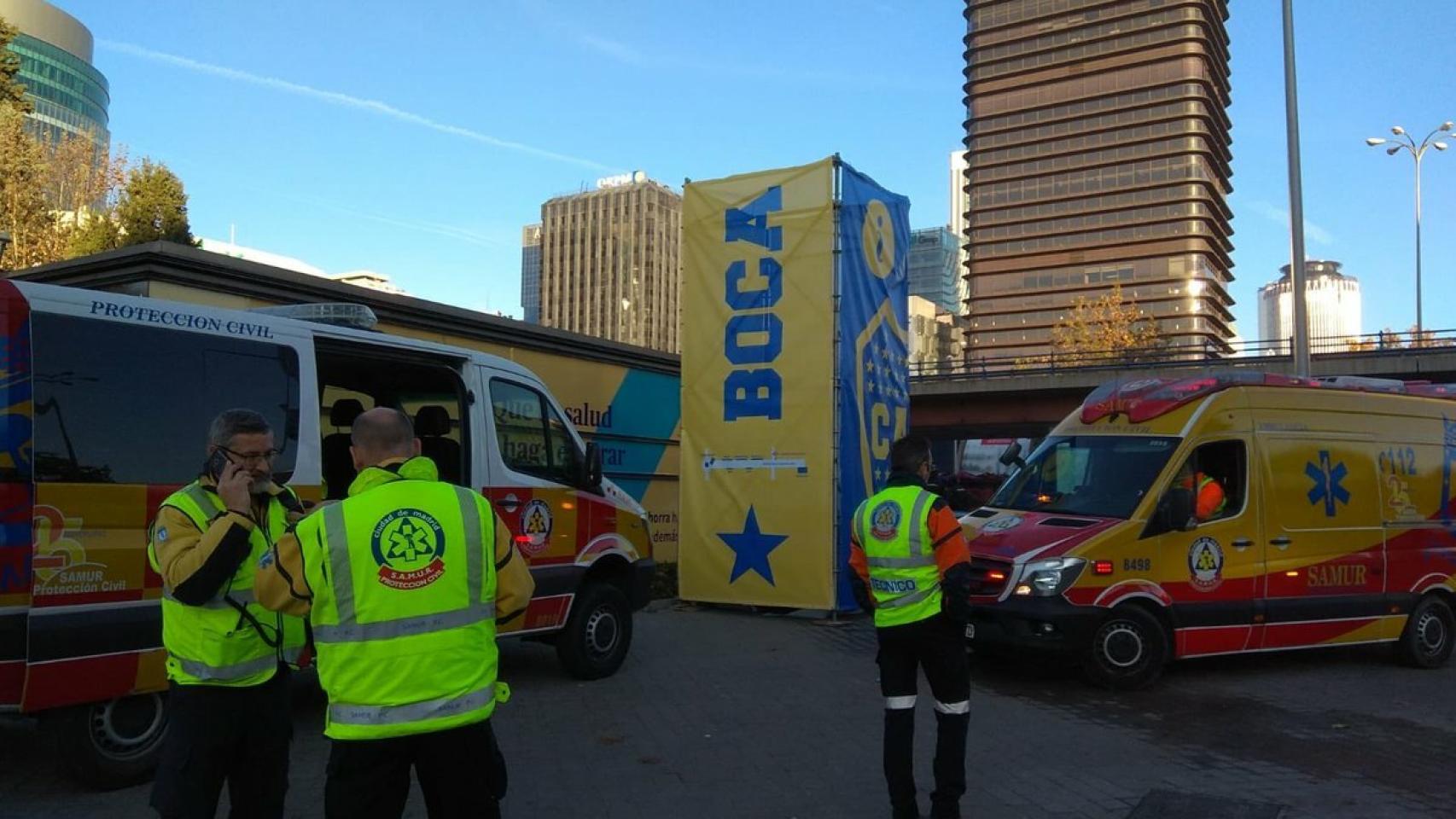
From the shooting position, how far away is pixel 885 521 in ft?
16.5

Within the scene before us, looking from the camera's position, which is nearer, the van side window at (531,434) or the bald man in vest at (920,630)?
the bald man in vest at (920,630)

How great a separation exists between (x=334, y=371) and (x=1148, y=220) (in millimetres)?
125785

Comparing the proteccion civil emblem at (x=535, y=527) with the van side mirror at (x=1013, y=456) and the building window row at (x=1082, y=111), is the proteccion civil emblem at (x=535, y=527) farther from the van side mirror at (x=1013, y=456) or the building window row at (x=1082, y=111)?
the building window row at (x=1082, y=111)

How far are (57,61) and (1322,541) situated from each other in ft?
312

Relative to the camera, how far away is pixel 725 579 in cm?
1164

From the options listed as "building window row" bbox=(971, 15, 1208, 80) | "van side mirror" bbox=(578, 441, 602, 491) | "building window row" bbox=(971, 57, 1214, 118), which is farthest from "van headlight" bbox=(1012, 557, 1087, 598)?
"building window row" bbox=(971, 15, 1208, 80)

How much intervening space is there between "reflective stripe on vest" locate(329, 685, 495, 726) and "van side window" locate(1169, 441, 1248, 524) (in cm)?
694

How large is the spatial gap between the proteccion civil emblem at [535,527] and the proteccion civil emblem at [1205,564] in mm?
5027

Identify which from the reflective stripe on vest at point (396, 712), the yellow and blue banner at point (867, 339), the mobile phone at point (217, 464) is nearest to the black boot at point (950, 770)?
the reflective stripe on vest at point (396, 712)

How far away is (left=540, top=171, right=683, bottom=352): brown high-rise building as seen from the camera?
113688 mm

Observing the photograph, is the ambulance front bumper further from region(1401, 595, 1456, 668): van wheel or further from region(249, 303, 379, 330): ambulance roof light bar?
region(249, 303, 379, 330): ambulance roof light bar

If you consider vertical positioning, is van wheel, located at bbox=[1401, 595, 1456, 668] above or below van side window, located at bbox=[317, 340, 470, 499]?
below

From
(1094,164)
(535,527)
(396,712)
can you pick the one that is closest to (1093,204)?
(1094,164)

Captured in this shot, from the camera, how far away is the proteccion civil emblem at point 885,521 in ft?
16.3
